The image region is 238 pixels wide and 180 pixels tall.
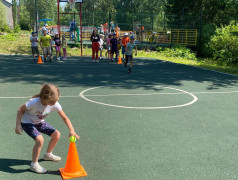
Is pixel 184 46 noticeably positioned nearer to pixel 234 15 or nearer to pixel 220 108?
pixel 234 15

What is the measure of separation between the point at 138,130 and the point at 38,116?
226 cm

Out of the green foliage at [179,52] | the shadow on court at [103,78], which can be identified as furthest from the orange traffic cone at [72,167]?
the green foliage at [179,52]

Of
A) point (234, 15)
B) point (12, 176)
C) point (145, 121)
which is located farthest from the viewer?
point (234, 15)

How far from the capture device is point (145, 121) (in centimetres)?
570

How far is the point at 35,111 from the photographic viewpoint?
338 centimetres

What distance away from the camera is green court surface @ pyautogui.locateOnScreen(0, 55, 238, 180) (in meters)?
3.62

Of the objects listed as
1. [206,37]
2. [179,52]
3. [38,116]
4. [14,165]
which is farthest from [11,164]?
[206,37]

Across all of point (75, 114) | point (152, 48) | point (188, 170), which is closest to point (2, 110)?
point (75, 114)

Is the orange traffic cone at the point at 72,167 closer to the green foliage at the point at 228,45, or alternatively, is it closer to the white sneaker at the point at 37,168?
the white sneaker at the point at 37,168

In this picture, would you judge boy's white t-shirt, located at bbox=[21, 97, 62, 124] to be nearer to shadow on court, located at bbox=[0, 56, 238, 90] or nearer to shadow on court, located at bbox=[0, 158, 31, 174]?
shadow on court, located at bbox=[0, 158, 31, 174]

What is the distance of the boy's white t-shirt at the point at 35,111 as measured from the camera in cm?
332

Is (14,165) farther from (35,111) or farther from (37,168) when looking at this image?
(35,111)

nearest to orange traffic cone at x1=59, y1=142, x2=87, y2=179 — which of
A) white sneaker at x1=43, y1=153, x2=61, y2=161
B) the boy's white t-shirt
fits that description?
white sneaker at x1=43, y1=153, x2=61, y2=161

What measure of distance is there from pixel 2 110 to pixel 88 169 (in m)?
3.60
